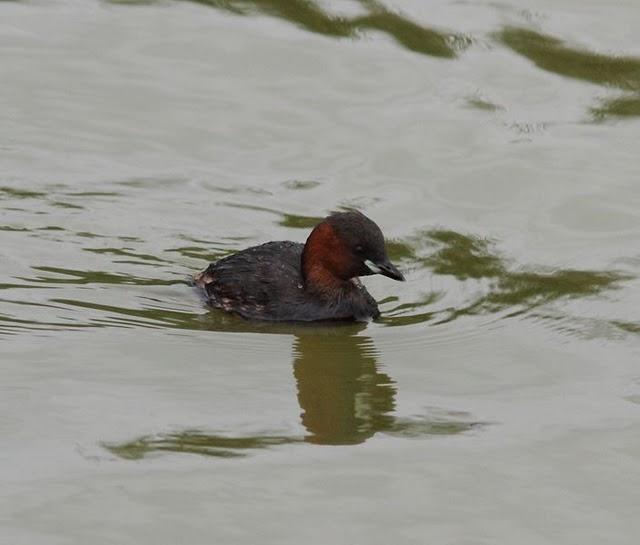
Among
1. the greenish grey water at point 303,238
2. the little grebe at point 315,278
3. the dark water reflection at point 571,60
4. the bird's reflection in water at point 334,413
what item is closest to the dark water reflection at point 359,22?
the greenish grey water at point 303,238

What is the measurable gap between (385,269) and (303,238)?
1.47 m

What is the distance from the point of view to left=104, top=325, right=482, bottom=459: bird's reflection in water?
6789 millimetres

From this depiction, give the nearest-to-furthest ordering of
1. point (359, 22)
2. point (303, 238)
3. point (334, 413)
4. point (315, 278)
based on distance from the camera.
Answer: point (334, 413) < point (315, 278) < point (303, 238) < point (359, 22)

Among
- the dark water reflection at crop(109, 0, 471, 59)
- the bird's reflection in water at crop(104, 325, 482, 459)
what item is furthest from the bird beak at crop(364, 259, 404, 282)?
the dark water reflection at crop(109, 0, 471, 59)

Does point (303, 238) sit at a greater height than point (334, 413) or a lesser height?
greater

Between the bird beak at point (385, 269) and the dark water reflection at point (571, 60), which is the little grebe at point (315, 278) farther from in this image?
the dark water reflection at point (571, 60)

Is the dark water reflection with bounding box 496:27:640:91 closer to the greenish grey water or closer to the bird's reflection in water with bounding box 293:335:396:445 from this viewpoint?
the greenish grey water

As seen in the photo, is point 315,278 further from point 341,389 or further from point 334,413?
point 334,413

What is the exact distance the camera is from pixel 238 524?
6070mm

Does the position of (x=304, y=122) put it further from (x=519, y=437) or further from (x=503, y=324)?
(x=519, y=437)

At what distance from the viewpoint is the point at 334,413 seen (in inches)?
292

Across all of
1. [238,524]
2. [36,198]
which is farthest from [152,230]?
[238,524]

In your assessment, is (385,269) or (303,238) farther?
(303,238)

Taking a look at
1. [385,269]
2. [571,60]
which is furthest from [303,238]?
[571,60]
